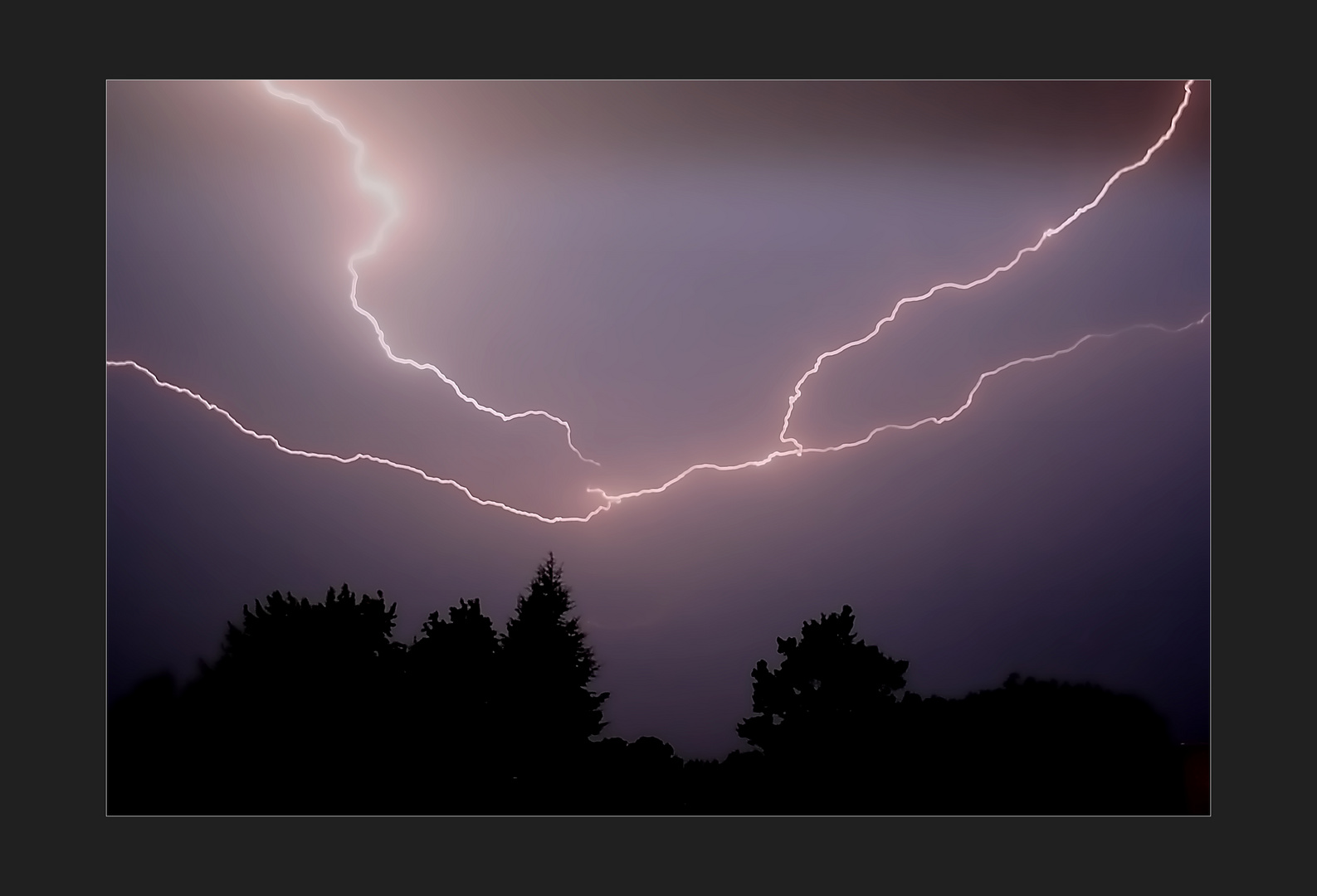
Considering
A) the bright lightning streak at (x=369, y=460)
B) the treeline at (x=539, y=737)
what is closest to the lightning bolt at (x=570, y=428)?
the bright lightning streak at (x=369, y=460)

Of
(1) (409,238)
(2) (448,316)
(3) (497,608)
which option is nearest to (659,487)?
(3) (497,608)

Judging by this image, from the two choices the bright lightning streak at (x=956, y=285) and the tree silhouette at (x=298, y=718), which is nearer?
the tree silhouette at (x=298, y=718)

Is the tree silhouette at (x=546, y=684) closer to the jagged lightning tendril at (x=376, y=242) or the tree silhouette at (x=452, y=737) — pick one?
the tree silhouette at (x=452, y=737)

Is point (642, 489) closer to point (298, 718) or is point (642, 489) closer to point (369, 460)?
point (369, 460)

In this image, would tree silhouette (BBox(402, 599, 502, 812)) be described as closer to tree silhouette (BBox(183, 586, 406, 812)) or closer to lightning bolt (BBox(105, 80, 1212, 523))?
tree silhouette (BBox(183, 586, 406, 812))

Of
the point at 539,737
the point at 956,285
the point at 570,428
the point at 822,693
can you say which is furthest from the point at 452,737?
the point at 956,285

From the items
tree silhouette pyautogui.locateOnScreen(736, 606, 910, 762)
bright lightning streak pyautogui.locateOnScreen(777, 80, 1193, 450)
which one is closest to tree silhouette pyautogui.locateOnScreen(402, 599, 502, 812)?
tree silhouette pyautogui.locateOnScreen(736, 606, 910, 762)
